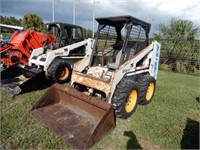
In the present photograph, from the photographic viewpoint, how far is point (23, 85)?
5086 millimetres

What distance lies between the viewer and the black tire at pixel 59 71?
6.03 meters

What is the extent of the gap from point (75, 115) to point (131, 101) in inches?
52.1

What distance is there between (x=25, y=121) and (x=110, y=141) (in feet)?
5.83

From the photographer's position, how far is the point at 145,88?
14.7ft

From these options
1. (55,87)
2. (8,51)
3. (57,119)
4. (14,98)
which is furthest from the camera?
(8,51)

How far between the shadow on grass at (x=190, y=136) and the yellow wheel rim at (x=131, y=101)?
116 centimetres

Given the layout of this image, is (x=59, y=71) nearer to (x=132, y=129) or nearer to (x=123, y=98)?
(x=123, y=98)

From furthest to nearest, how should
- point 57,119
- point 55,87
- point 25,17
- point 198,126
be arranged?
1. point 25,17
2. point 55,87
3. point 198,126
4. point 57,119

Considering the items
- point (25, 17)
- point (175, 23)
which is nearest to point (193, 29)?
point (175, 23)

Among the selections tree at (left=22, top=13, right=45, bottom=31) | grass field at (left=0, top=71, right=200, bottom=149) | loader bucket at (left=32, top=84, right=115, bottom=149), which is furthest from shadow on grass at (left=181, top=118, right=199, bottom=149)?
tree at (left=22, top=13, right=45, bottom=31)

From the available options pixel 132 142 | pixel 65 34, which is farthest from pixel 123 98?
pixel 65 34

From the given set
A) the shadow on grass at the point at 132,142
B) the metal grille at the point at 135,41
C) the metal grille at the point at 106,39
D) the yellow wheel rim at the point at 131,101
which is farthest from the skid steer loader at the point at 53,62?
the shadow on grass at the point at 132,142

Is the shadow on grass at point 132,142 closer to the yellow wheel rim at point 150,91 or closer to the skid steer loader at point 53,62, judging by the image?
the yellow wheel rim at point 150,91

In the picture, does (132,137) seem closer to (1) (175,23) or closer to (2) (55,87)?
(2) (55,87)
